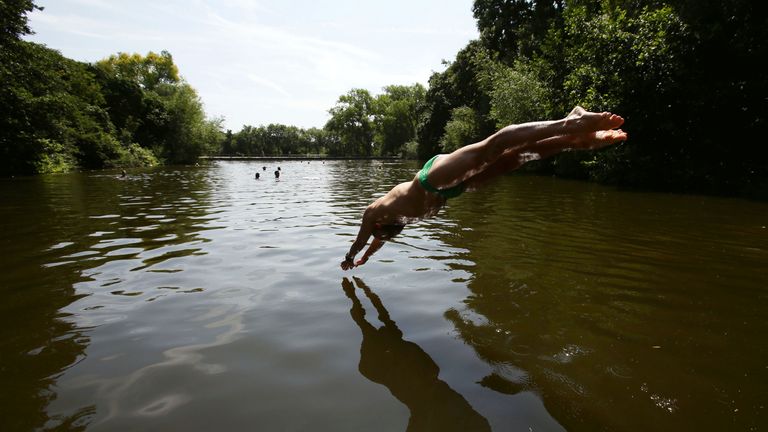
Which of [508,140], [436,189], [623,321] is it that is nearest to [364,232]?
[436,189]

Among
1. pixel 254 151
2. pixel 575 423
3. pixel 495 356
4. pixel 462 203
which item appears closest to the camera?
pixel 575 423

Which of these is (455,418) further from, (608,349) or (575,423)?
(608,349)

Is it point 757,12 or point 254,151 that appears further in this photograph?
point 254,151

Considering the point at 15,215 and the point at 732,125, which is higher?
the point at 732,125

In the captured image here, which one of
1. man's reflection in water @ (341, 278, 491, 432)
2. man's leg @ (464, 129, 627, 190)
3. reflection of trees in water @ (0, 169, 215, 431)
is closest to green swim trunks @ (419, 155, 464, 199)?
man's leg @ (464, 129, 627, 190)

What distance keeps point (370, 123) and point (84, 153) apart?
74.3 m

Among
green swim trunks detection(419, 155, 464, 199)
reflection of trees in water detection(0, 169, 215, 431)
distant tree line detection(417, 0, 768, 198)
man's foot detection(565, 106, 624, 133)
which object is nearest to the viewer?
reflection of trees in water detection(0, 169, 215, 431)

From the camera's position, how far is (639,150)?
58.4 feet

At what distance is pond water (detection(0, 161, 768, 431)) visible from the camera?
261 cm

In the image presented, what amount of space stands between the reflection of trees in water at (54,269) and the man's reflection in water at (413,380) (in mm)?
1939

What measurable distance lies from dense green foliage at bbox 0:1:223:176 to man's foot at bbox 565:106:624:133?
1203 inches

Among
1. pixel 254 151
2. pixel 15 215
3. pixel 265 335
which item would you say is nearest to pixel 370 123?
pixel 254 151

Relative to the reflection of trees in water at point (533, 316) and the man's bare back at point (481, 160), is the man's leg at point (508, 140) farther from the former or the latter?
the reflection of trees in water at point (533, 316)

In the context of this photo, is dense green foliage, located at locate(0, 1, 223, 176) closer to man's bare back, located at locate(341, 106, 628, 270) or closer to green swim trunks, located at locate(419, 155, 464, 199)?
man's bare back, located at locate(341, 106, 628, 270)
